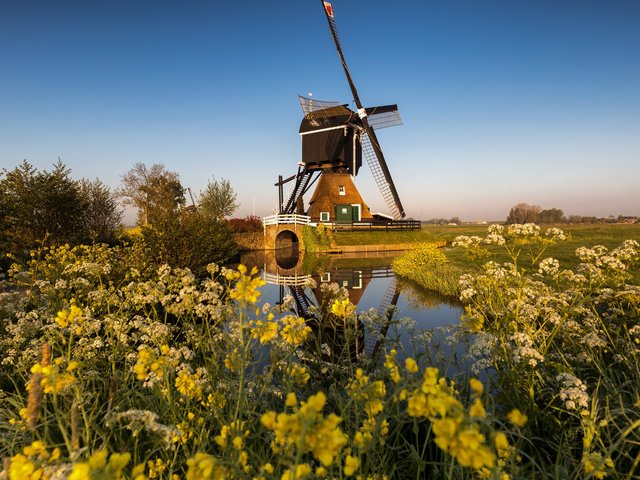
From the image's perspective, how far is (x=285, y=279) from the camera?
16.2 metres

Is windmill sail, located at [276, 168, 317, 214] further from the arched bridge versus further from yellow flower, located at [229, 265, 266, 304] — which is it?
yellow flower, located at [229, 265, 266, 304]

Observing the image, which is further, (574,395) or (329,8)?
(329,8)

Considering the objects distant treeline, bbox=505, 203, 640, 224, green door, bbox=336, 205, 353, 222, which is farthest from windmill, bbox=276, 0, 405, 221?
distant treeline, bbox=505, 203, 640, 224

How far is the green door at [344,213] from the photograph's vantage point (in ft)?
105

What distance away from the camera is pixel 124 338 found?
3.61m

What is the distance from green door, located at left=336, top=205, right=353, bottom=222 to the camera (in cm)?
3213

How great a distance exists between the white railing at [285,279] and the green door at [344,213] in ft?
51.0

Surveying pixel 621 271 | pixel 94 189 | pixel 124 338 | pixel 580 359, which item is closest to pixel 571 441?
pixel 580 359

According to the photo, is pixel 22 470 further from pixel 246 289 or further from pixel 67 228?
pixel 67 228

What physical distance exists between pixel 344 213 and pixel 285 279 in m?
17.3

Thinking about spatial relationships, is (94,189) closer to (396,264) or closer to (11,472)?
(396,264)

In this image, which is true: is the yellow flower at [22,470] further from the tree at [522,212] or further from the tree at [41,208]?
the tree at [522,212]

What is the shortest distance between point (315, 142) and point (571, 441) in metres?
Result: 30.5

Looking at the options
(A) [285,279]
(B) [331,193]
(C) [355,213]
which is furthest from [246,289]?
(C) [355,213]
